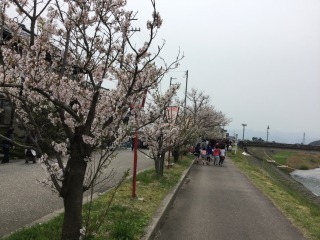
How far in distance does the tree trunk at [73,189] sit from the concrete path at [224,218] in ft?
8.38

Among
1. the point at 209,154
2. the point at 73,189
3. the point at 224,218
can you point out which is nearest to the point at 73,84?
the point at 73,189

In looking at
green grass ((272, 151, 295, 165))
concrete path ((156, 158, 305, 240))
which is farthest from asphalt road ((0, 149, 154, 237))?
green grass ((272, 151, 295, 165))

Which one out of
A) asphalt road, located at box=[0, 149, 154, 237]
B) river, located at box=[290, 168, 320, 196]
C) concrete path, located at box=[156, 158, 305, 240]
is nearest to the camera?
asphalt road, located at box=[0, 149, 154, 237]

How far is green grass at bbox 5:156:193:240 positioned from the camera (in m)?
6.30

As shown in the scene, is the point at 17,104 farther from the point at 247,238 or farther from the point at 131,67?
the point at 247,238

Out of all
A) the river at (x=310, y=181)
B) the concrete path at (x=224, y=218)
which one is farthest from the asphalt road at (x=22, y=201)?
the river at (x=310, y=181)

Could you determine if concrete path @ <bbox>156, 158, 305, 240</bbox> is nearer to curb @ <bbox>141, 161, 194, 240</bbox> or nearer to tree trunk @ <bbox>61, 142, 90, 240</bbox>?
curb @ <bbox>141, 161, 194, 240</bbox>

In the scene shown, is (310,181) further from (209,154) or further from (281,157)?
(281,157)

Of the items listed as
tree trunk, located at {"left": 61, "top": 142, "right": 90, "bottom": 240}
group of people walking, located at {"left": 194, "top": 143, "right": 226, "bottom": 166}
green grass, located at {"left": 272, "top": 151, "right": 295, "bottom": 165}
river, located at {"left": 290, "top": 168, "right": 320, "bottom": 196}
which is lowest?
river, located at {"left": 290, "top": 168, "right": 320, "bottom": 196}

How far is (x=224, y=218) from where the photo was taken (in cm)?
956

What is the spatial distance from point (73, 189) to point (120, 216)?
3039 mm

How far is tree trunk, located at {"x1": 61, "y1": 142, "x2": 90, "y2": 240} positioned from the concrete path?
2.55m

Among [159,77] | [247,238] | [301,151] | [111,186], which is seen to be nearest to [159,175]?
[111,186]

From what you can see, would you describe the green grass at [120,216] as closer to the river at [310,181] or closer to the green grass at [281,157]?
the river at [310,181]
